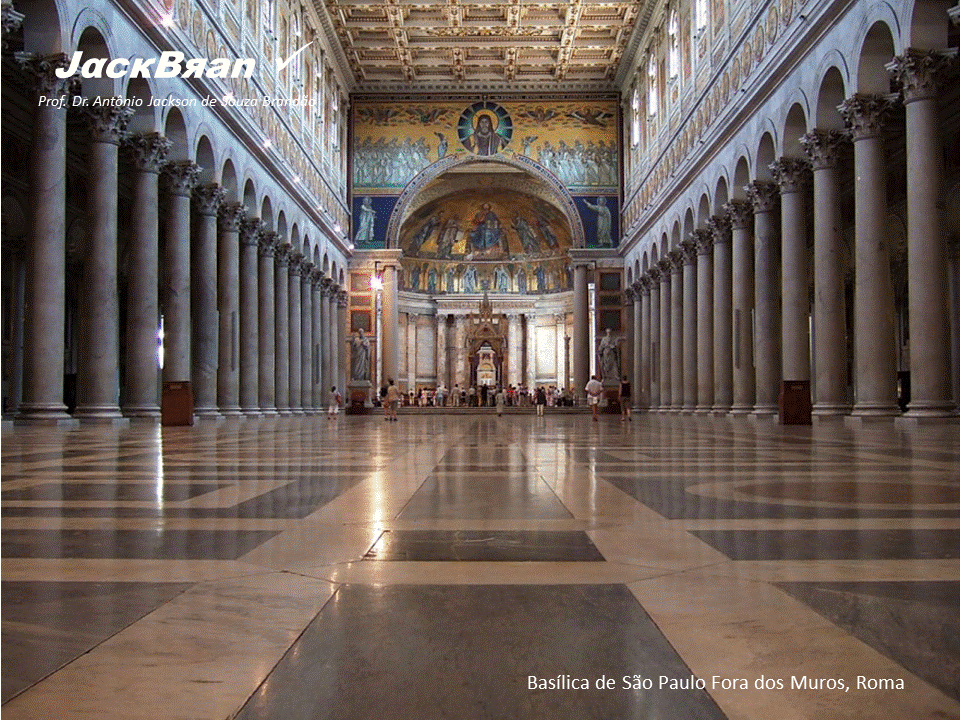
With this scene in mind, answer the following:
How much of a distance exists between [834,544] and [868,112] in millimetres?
15943

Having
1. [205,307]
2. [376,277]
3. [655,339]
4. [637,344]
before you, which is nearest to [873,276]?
[205,307]

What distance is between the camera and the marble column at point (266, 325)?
30000 millimetres

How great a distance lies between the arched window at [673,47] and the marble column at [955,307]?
41.4ft

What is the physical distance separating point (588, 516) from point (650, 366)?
3745cm

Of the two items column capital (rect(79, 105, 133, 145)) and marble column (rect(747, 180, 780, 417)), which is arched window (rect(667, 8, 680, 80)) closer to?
marble column (rect(747, 180, 780, 417))

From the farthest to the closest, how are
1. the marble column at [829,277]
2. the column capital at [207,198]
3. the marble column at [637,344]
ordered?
the marble column at [637,344] < the column capital at [207,198] < the marble column at [829,277]

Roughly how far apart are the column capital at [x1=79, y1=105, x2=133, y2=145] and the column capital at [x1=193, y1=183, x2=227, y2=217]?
658 cm

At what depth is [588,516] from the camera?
3754mm

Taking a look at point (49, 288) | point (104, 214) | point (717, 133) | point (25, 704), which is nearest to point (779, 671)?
point (25, 704)

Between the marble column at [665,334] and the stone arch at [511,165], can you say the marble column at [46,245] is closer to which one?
the marble column at [665,334]

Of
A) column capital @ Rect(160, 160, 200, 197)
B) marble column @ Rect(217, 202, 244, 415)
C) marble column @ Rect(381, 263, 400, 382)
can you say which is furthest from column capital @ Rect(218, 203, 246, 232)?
marble column @ Rect(381, 263, 400, 382)

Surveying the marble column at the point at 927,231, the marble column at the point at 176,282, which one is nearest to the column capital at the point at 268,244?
the marble column at the point at 176,282

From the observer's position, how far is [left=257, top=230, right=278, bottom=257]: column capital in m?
30.6

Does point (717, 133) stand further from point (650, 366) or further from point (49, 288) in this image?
point (49, 288)
